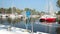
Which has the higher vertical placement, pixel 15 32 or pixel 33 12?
pixel 33 12

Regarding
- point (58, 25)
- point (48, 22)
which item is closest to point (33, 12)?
point (48, 22)

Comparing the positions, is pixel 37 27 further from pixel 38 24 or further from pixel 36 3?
pixel 36 3

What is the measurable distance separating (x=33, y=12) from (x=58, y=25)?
1.55 feet

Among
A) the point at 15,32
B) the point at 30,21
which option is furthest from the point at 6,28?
the point at 30,21

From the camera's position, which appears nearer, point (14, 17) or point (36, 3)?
point (36, 3)

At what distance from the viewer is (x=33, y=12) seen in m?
2.35

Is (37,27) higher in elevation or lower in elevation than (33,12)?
lower

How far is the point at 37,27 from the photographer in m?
2.36

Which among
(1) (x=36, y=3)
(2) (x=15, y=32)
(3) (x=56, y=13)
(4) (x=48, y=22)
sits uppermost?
(1) (x=36, y=3)

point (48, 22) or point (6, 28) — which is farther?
point (6, 28)

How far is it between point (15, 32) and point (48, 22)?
1.96 ft

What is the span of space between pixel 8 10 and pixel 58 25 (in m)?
0.92

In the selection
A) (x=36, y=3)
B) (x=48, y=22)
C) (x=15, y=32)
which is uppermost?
(x=36, y=3)

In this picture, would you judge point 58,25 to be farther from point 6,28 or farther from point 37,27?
point 6,28
